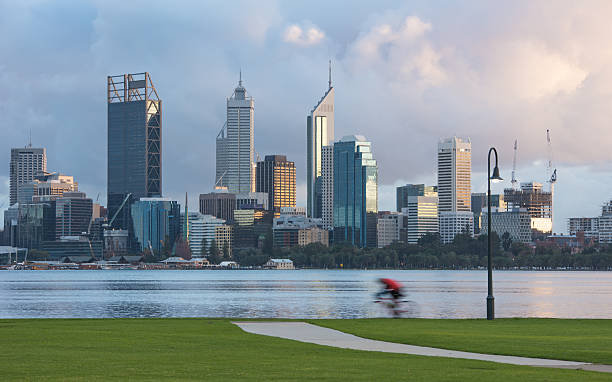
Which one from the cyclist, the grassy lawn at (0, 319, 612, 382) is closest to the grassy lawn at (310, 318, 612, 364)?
the cyclist

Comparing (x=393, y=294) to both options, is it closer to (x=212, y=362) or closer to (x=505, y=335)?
(x=505, y=335)

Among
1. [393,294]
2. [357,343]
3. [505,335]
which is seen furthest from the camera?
[393,294]

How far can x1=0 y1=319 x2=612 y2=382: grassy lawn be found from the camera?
26219mm

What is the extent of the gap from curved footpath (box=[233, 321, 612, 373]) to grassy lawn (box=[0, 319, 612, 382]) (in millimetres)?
1146

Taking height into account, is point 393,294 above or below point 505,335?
above

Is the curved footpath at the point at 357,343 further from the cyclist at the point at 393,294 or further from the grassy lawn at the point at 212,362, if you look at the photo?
the cyclist at the point at 393,294

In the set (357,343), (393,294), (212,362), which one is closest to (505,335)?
(357,343)

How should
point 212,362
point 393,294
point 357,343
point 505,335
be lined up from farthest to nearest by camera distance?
point 393,294 → point 505,335 → point 357,343 → point 212,362

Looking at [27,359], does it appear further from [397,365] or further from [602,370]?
[602,370]

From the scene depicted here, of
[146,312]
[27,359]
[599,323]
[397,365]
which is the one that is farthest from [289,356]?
[146,312]

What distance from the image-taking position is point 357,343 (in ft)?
120

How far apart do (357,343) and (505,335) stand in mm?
7692

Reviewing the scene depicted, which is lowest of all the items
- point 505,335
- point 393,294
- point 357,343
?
point 505,335

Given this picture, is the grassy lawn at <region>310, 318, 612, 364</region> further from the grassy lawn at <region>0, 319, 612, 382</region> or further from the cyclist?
the grassy lawn at <region>0, 319, 612, 382</region>
